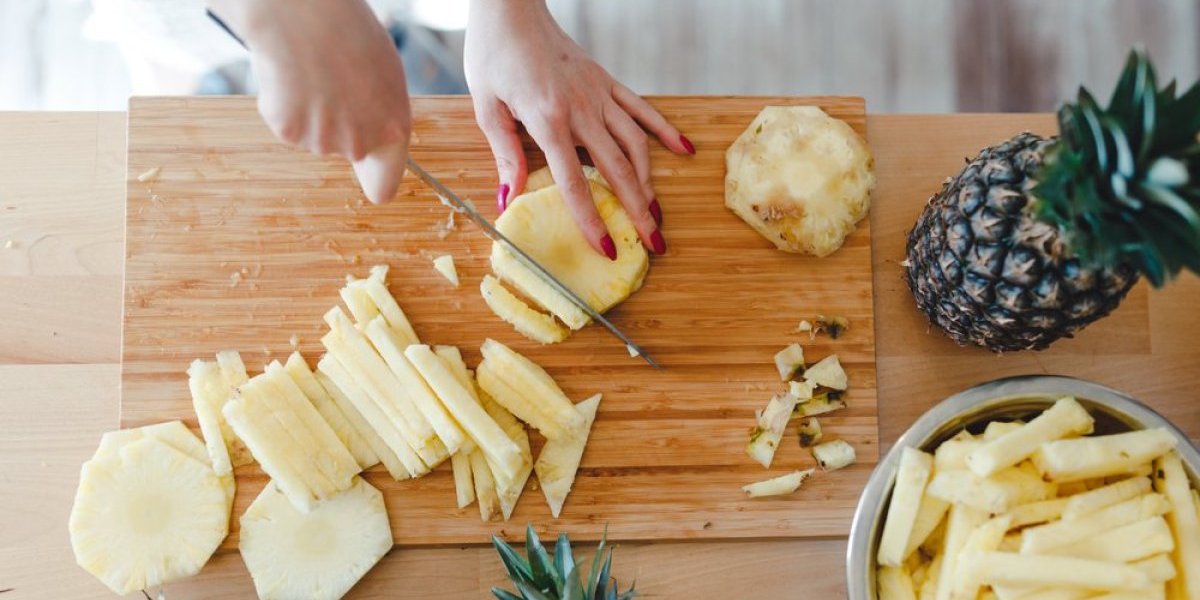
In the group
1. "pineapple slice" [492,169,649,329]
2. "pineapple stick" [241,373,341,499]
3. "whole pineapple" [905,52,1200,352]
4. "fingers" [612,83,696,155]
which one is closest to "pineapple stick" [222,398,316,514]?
"pineapple stick" [241,373,341,499]

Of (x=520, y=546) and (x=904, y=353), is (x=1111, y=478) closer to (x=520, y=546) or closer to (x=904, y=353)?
(x=904, y=353)

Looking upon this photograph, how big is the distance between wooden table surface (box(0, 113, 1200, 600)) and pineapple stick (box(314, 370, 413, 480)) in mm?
161

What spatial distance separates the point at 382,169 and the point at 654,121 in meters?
0.64

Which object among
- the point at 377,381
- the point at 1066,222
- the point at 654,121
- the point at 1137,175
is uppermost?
the point at 1137,175

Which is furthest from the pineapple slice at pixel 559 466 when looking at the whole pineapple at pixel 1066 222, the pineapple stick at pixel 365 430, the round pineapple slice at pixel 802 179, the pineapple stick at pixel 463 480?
the whole pineapple at pixel 1066 222

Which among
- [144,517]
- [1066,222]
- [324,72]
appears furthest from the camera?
[144,517]

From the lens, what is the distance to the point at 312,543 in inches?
61.9

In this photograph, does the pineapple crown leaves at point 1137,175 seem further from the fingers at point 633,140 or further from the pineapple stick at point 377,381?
the pineapple stick at point 377,381

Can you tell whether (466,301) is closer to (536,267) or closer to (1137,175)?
(536,267)

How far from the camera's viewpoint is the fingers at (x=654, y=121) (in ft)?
5.49

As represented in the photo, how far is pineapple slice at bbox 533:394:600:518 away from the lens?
62.7 inches

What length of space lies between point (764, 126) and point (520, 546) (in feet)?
3.00

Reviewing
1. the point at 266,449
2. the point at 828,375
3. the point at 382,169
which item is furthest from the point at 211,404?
the point at 828,375

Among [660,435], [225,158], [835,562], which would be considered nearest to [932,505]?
[835,562]
